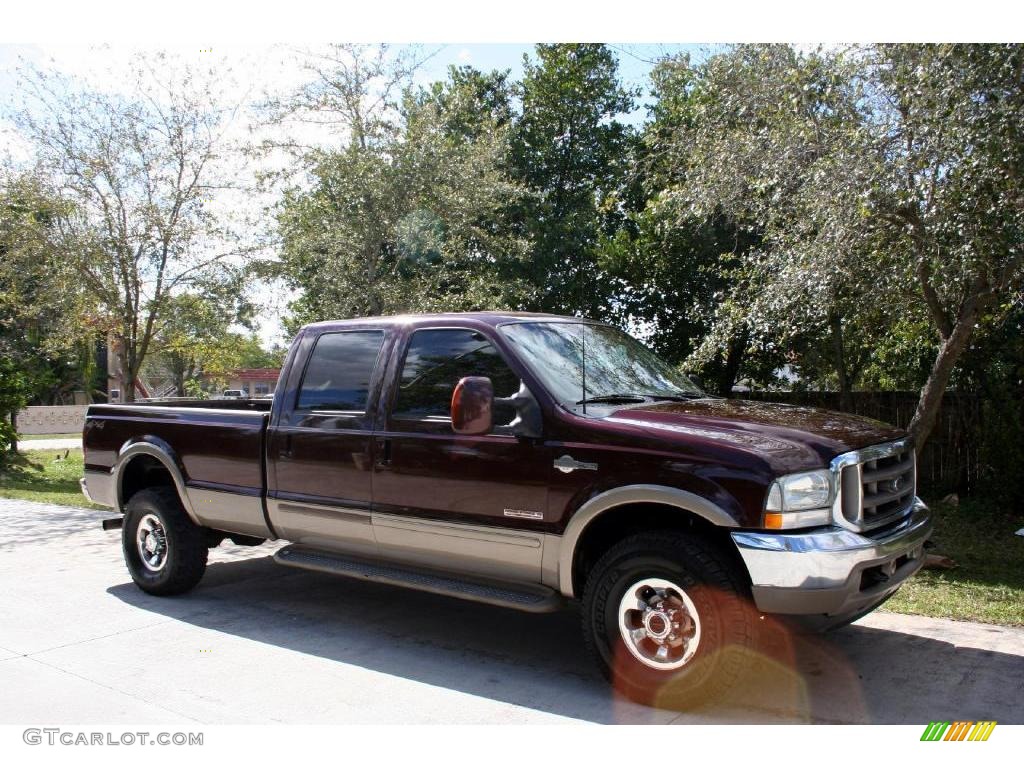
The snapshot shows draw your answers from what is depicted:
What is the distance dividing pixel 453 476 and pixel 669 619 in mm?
1470

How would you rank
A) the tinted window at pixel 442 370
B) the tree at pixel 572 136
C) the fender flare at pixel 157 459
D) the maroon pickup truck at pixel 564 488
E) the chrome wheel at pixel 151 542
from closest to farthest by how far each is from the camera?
1. the maroon pickup truck at pixel 564 488
2. the tinted window at pixel 442 370
3. the fender flare at pixel 157 459
4. the chrome wheel at pixel 151 542
5. the tree at pixel 572 136

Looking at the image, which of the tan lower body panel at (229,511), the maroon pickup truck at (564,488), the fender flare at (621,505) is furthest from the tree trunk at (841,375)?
the tan lower body panel at (229,511)

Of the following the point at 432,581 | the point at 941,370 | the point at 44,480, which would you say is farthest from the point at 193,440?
the point at 44,480

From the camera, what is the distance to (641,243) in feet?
54.1

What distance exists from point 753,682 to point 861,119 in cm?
527

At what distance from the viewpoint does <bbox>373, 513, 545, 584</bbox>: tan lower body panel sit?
4.79m

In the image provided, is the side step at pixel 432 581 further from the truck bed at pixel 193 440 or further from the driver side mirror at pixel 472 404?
the driver side mirror at pixel 472 404

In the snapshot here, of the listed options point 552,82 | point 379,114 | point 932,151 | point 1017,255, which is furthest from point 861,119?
point 552,82

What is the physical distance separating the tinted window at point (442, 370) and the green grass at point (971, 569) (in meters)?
3.42

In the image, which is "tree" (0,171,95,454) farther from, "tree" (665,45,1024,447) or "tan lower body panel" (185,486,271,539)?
"tree" (665,45,1024,447)

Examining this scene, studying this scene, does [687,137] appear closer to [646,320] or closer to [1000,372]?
[1000,372]

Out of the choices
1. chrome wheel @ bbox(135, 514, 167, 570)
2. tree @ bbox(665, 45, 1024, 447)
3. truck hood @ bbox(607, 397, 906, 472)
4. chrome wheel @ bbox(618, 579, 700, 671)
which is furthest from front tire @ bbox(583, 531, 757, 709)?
tree @ bbox(665, 45, 1024, 447)

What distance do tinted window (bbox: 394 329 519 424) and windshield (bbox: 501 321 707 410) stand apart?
0.18 metres

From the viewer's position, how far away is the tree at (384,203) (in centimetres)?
1191
